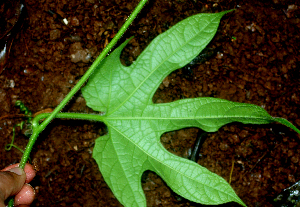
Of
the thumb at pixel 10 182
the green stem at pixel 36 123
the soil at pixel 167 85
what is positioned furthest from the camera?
the soil at pixel 167 85

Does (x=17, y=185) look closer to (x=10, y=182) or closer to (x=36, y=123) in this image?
(x=10, y=182)

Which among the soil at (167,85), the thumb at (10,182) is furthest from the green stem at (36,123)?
the soil at (167,85)

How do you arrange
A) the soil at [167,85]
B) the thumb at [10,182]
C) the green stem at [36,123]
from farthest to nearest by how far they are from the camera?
the soil at [167,85], the green stem at [36,123], the thumb at [10,182]

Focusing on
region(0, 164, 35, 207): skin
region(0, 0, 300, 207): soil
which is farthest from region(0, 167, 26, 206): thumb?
region(0, 0, 300, 207): soil

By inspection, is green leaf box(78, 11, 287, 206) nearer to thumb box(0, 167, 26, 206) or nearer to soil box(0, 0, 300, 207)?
soil box(0, 0, 300, 207)

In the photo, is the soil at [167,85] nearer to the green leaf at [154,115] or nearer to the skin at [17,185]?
the skin at [17,185]

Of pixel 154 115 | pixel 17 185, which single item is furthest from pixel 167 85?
pixel 17 185

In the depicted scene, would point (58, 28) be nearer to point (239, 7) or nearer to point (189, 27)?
point (189, 27)
